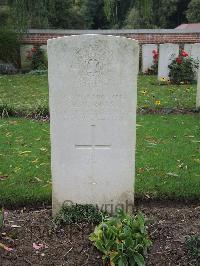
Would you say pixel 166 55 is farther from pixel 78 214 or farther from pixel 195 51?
pixel 78 214

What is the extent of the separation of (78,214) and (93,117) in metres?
0.87

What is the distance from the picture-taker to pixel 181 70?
13.2m

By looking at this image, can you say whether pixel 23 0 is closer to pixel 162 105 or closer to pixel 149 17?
pixel 149 17

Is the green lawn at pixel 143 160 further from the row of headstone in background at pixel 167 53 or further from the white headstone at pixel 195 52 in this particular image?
the white headstone at pixel 195 52

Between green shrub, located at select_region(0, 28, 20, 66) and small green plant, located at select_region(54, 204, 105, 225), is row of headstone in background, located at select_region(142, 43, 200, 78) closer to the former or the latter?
green shrub, located at select_region(0, 28, 20, 66)

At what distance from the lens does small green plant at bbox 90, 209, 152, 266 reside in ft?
10.2

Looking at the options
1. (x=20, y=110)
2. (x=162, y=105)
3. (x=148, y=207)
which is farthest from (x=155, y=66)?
(x=148, y=207)

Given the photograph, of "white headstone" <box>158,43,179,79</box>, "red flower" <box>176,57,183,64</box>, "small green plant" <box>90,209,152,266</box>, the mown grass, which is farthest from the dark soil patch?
"white headstone" <box>158,43,179,79</box>

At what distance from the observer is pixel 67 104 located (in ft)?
11.9

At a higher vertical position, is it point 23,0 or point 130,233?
point 23,0

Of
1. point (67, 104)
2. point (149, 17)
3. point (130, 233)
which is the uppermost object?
point (149, 17)

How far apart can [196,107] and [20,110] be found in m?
3.67

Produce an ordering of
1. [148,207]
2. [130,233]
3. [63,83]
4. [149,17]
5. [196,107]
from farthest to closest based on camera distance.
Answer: [196,107] → [149,17] → [148,207] → [63,83] → [130,233]

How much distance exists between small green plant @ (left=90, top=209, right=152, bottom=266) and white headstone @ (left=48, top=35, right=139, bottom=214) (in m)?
0.55
